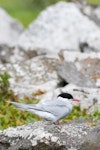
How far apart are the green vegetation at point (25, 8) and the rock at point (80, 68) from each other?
49.5ft

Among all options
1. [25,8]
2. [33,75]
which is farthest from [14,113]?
[25,8]

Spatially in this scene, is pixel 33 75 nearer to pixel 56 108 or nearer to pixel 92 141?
pixel 56 108

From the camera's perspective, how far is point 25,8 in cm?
3500

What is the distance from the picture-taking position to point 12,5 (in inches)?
1409

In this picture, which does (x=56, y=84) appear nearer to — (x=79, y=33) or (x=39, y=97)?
(x=39, y=97)

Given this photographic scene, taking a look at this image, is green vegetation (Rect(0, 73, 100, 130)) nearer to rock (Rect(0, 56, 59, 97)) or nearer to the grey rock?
rock (Rect(0, 56, 59, 97))

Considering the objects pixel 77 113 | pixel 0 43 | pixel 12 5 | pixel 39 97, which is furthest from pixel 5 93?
pixel 12 5

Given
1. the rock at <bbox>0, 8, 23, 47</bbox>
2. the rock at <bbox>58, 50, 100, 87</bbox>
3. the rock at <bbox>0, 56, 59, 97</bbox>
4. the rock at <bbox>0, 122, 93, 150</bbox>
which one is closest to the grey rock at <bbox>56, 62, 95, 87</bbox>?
the rock at <bbox>58, 50, 100, 87</bbox>

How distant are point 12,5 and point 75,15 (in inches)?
609

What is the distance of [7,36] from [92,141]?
13297 millimetres

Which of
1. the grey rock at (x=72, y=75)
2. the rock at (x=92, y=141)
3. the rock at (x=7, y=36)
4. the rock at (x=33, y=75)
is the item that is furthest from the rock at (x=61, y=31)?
the rock at (x=92, y=141)

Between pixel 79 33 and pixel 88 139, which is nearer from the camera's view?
pixel 88 139

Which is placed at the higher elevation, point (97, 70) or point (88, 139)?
point (97, 70)

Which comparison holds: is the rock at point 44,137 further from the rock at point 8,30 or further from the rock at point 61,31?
the rock at point 8,30
